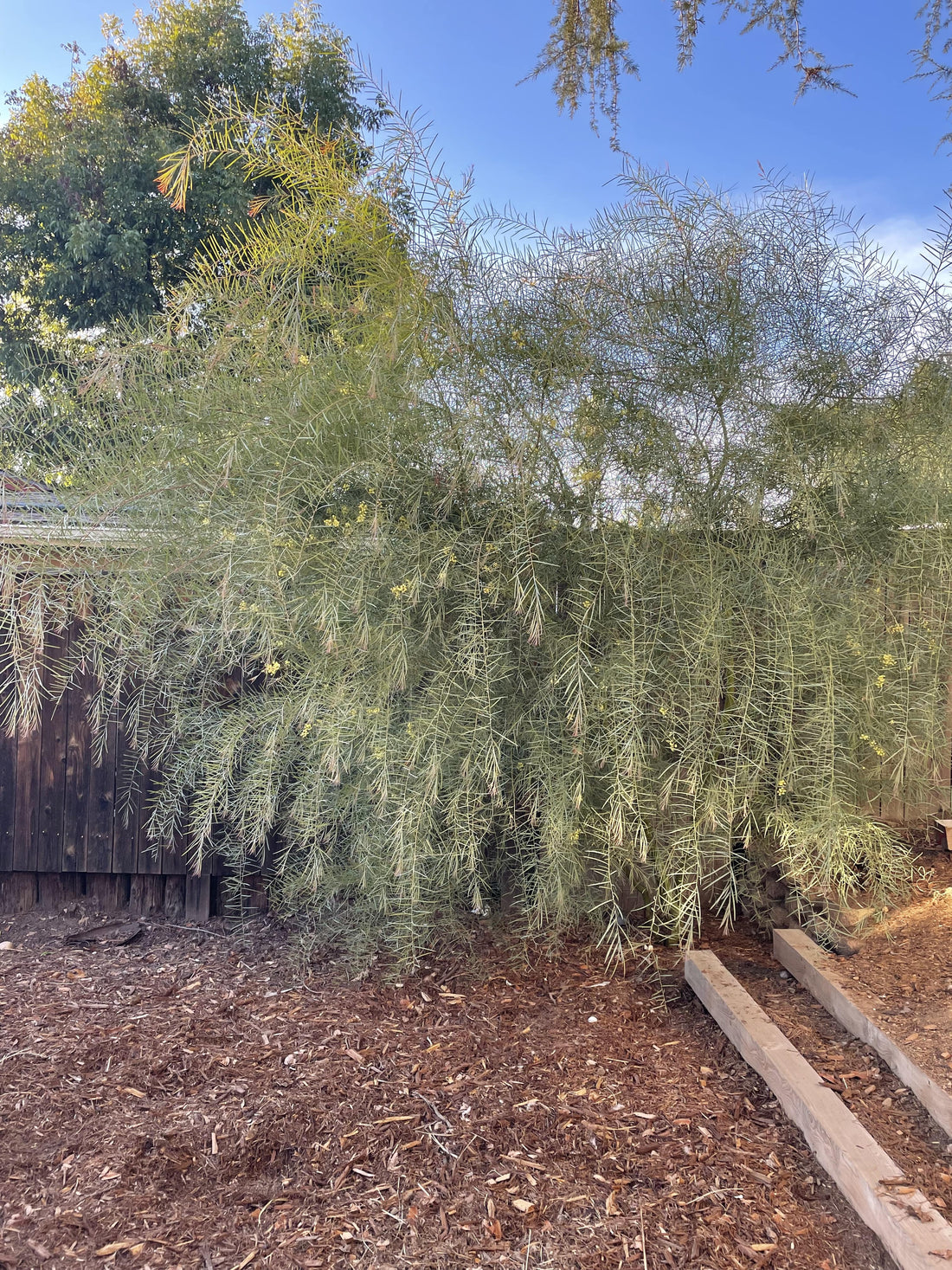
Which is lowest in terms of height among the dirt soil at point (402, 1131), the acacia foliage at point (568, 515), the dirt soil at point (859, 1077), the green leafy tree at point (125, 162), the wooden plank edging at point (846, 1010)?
the dirt soil at point (402, 1131)

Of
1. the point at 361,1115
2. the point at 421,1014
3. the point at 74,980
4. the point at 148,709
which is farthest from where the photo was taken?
the point at 148,709

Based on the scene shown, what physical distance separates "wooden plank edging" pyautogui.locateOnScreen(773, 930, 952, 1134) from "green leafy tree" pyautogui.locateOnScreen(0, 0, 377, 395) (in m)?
7.93

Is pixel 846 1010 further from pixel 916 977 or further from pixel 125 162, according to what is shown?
pixel 125 162

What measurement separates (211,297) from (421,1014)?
2.73 meters

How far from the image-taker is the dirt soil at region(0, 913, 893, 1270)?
6.45 feet

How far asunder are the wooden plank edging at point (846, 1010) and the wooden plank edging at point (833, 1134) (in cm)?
26

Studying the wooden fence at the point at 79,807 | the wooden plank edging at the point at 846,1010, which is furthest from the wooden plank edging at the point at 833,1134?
the wooden fence at the point at 79,807

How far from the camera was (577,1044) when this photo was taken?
286cm

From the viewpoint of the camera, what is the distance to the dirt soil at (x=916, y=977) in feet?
8.16

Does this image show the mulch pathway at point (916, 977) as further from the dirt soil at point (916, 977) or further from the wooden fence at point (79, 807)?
the wooden fence at point (79, 807)

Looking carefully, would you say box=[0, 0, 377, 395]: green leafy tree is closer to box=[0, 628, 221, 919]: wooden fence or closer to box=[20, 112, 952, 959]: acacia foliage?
box=[0, 628, 221, 919]: wooden fence

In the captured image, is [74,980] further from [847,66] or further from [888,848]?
[847,66]

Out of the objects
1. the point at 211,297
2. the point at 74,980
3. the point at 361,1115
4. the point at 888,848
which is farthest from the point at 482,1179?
the point at 211,297

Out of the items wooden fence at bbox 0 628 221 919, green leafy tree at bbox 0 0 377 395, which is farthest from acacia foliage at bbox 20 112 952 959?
green leafy tree at bbox 0 0 377 395
